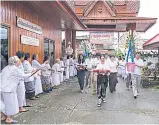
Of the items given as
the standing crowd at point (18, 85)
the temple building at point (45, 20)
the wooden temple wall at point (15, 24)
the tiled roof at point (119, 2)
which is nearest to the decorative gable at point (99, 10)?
the temple building at point (45, 20)

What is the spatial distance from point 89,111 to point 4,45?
3230 millimetres

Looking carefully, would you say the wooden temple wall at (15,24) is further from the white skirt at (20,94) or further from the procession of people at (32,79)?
the white skirt at (20,94)

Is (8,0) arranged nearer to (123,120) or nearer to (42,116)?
(42,116)

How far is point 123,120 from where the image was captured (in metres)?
7.01

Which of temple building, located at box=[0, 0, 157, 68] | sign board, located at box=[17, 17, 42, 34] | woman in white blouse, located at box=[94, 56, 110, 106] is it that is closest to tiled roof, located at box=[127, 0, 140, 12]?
temple building, located at box=[0, 0, 157, 68]

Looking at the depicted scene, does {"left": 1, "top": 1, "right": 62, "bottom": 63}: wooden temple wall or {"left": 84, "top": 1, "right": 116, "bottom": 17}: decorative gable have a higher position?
{"left": 84, "top": 1, "right": 116, "bottom": 17}: decorative gable

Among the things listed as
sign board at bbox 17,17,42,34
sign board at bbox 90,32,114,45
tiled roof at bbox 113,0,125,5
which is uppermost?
tiled roof at bbox 113,0,125,5

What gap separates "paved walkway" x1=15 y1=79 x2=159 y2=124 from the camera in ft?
22.9

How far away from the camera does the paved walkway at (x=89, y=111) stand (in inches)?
275

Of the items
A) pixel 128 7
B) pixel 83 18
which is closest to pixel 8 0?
pixel 83 18

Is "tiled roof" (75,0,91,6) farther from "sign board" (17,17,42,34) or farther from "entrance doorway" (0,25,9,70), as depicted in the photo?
"entrance doorway" (0,25,9,70)

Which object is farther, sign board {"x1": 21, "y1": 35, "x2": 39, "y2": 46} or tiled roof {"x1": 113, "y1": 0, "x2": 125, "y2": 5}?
tiled roof {"x1": 113, "y1": 0, "x2": 125, "y2": 5}

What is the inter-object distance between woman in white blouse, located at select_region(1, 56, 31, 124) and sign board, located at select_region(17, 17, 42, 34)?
3230mm

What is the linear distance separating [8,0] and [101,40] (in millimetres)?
15346
